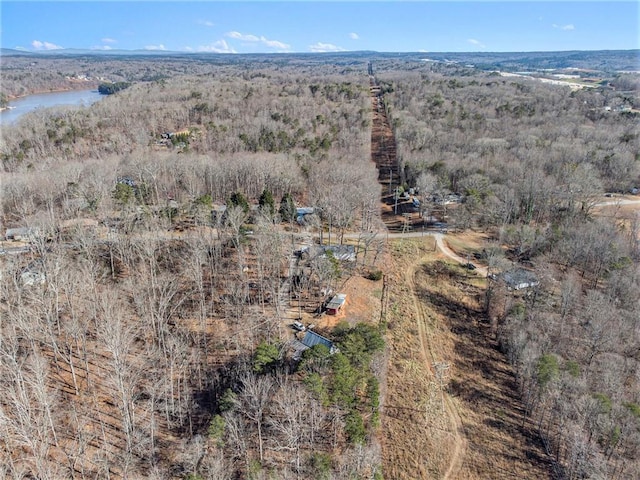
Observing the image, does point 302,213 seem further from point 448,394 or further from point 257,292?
point 448,394

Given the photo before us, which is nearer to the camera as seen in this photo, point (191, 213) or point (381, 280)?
point (381, 280)

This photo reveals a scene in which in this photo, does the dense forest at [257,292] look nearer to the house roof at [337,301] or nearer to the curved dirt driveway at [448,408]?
the house roof at [337,301]

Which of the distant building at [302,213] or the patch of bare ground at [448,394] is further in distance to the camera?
the distant building at [302,213]

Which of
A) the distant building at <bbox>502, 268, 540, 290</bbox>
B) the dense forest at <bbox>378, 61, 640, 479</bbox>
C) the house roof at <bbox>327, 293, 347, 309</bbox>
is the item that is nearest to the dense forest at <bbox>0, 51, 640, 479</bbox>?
the dense forest at <bbox>378, 61, 640, 479</bbox>

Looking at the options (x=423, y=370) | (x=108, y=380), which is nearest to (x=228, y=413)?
(x=108, y=380)

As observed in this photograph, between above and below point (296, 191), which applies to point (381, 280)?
below

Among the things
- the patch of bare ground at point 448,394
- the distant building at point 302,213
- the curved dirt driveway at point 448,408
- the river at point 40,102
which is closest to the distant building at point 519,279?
the patch of bare ground at point 448,394

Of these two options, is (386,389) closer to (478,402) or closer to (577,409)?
(478,402)
